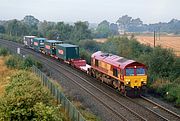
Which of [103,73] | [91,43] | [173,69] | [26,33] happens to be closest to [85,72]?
[103,73]

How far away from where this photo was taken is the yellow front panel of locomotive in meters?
31.2

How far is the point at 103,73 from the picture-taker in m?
37.5

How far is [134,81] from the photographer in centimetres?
3139

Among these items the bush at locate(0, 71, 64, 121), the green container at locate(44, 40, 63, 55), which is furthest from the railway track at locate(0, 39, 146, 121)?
the green container at locate(44, 40, 63, 55)

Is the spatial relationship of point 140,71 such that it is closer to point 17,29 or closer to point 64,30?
point 64,30

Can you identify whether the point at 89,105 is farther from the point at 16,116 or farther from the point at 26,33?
the point at 26,33

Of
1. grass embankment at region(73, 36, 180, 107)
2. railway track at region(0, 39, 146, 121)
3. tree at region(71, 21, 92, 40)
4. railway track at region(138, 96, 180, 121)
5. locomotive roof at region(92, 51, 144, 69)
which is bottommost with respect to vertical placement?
railway track at region(138, 96, 180, 121)

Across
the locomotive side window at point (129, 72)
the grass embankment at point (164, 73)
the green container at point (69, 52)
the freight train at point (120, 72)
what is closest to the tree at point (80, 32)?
the green container at point (69, 52)

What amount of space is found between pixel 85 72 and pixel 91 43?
40376mm

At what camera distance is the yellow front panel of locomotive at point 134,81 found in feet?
102

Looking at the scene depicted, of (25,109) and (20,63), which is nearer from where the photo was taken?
(25,109)

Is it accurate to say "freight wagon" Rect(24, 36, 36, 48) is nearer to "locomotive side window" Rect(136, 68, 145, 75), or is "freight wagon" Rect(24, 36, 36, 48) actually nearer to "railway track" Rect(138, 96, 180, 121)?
"locomotive side window" Rect(136, 68, 145, 75)

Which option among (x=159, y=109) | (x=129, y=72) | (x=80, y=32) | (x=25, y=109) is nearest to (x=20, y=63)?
(x=129, y=72)

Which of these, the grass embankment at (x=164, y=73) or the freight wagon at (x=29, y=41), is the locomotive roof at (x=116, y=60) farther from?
the freight wagon at (x=29, y=41)
